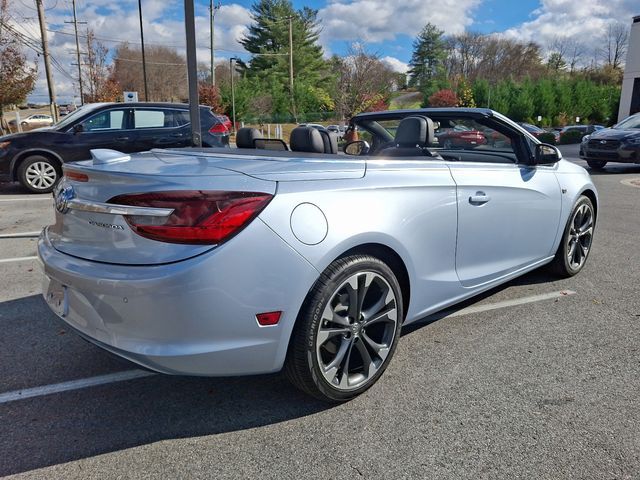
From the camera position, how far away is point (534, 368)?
299 cm

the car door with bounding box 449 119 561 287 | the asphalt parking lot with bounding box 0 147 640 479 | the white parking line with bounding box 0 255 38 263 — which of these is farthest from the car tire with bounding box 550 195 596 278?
the white parking line with bounding box 0 255 38 263

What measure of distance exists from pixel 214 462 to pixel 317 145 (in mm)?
1908

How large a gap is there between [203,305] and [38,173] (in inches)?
348

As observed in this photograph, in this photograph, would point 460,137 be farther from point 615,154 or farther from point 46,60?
point 46,60

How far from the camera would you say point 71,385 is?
9.30 feet

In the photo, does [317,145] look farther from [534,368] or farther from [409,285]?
[534,368]

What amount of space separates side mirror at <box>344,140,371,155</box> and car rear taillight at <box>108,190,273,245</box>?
275 centimetres

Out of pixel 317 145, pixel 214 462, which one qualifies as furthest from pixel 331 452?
pixel 317 145

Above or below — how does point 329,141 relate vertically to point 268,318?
above

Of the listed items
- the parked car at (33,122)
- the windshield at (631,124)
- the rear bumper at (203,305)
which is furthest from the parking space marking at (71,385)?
the parked car at (33,122)

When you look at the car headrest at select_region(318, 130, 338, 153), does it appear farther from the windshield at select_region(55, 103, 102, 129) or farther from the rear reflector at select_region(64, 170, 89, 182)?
the windshield at select_region(55, 103, 102, 129)

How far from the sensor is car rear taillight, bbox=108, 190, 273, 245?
2135mm

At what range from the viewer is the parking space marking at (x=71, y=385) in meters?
2.72

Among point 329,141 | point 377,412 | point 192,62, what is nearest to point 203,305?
point 377,412
